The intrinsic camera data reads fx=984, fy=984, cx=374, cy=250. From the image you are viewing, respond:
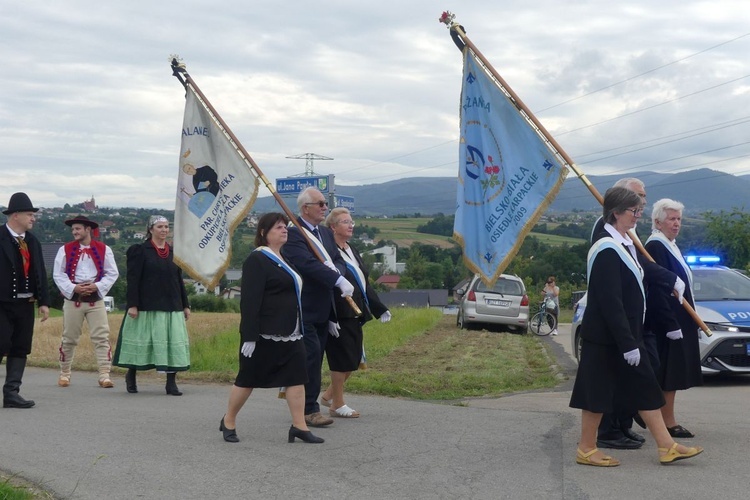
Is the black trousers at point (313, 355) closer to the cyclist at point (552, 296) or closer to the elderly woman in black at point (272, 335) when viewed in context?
the elderly woman in black at point (272, 335)

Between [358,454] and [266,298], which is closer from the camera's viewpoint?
[358,454]

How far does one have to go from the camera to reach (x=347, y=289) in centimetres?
819

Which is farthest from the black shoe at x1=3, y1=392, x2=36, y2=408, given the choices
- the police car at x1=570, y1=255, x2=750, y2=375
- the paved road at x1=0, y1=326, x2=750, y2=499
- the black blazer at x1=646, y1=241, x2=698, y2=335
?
the police car at x1=570, y1=255, x2=750, y2=375

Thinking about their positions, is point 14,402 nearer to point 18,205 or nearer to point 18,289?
point 18,289

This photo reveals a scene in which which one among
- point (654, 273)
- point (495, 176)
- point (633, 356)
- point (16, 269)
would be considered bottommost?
point (633, 356)

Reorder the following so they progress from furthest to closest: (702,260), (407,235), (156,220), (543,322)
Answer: (407,235)
(543,322)
(702,260)
(156,220)

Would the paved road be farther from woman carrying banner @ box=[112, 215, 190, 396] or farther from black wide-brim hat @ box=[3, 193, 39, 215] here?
black wide-brim hat @ box=[3, 193, 39, 215]

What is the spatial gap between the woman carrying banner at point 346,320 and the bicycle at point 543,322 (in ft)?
52.6

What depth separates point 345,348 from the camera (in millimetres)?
8945

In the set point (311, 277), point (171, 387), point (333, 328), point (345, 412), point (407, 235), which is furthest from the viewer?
point (407, 235)

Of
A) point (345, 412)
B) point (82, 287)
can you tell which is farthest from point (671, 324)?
point (82, 287)

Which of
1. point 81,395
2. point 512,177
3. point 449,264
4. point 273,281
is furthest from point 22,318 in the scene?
point 449,264

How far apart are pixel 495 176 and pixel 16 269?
15.8 ft

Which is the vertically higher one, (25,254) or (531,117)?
(531,117)
